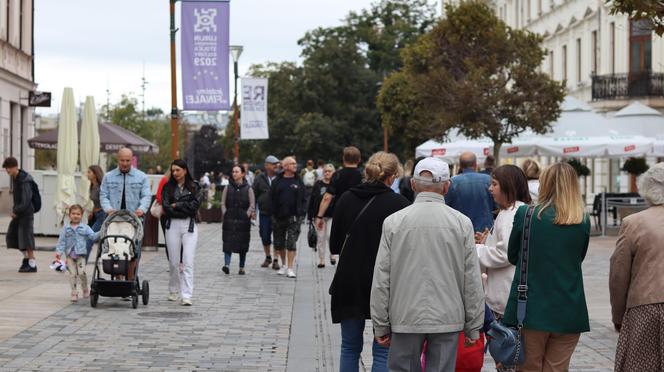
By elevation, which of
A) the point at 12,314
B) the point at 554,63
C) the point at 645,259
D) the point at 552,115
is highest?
the point at 554,63

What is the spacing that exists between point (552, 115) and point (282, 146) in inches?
1742

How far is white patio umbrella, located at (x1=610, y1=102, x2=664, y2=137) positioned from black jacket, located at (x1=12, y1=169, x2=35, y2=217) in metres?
16.5

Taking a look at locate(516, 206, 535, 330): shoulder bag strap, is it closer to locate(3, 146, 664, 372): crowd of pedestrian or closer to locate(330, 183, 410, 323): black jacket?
locate(3, 146, 664, 372): crowd of pedestrian

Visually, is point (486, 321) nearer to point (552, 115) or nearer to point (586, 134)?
point (586, 134)

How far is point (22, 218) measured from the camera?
17594 millimetres

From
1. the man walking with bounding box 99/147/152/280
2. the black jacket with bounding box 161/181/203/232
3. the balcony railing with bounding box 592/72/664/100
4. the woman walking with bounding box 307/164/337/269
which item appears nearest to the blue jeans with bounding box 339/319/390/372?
the black jacket with bounding box 161/181/203/232

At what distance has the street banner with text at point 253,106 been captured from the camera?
3762 cm

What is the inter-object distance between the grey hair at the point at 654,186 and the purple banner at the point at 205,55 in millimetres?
15981

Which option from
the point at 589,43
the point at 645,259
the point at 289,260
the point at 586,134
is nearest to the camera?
the point at 645,259

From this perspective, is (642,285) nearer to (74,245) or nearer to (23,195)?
(74,245)

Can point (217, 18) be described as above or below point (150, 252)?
above

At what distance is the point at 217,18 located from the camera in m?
21.9

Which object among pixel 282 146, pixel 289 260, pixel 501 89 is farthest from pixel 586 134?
pixel 282 146

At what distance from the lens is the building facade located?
3512cm
